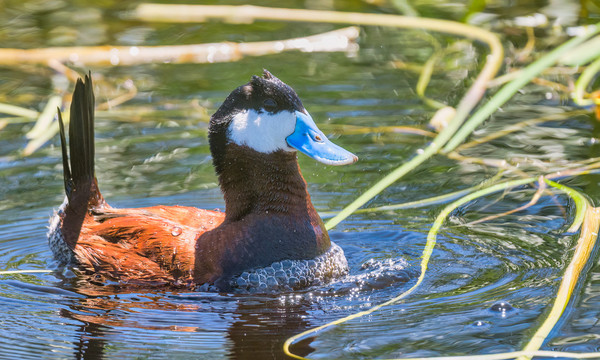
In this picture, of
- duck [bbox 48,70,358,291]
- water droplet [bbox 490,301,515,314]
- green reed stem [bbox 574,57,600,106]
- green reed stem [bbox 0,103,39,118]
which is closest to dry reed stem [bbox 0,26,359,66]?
green reed stem [bbox 0,103,39,118]

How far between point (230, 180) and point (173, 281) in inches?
26.9

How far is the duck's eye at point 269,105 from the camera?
5500 mm

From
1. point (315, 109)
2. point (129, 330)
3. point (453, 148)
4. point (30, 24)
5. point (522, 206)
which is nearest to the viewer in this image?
point (129, 330)

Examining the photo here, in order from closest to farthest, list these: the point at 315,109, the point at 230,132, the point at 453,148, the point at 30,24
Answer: the point at 230,132
the point at 453,148
the point at 315,109
the point at 30,24

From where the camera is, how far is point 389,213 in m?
6.73

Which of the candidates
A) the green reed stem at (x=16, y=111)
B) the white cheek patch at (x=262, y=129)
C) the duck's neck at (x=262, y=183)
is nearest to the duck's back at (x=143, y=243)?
the duck's neck at (x=262, y=183)

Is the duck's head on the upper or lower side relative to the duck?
upper

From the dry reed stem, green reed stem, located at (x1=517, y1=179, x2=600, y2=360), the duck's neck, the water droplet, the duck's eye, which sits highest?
the duck's eye

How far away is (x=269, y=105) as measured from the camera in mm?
5500

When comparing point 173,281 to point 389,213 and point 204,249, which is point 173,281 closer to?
point 204,249

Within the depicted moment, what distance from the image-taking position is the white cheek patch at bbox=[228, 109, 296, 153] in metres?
5.50

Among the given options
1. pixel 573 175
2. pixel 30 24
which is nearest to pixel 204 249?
pixel 573 175

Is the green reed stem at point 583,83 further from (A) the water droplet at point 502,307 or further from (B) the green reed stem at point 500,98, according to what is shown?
(A) the water droplet at point 502,307

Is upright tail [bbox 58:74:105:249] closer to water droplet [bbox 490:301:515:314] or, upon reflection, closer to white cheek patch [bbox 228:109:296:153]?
white cheek patch [bbox 228:109:296:153]
